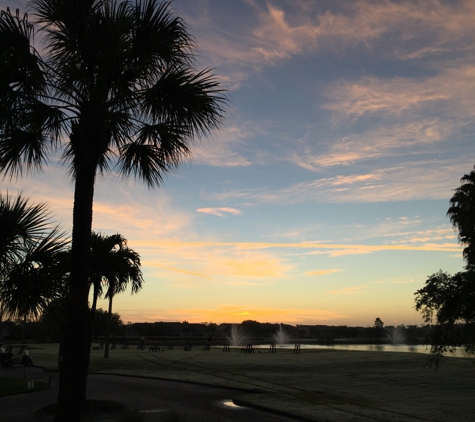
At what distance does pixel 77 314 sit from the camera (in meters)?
10.2

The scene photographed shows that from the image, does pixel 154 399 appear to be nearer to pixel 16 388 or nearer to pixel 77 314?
pixel 16 388

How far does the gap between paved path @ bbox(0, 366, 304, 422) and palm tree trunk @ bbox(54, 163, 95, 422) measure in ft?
14.8

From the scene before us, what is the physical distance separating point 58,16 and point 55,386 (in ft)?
59.0

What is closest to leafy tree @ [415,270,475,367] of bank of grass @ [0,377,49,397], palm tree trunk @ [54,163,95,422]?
palm tree trunk @ [54,163,95,422]

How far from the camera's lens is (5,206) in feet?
36.9

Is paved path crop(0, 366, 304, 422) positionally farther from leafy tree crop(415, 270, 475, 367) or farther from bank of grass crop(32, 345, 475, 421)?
leafy tree crop(415, 270, 475, 367)

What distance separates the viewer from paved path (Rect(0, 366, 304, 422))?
14867 millimetres

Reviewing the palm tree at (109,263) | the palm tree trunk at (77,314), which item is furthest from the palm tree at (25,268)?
the palm tree at (109,263)

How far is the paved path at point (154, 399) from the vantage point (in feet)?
48.8

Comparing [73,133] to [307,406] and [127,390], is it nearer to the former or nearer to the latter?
[307,406]

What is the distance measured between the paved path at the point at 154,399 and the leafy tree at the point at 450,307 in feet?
18.6

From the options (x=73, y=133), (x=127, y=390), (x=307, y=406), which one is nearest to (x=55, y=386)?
(x=127, y=390)

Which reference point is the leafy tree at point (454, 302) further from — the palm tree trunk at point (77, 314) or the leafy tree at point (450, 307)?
the palm tree trunk at point (77, 314)

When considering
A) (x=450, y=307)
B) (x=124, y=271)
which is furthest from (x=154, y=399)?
(x=450, y=307)
